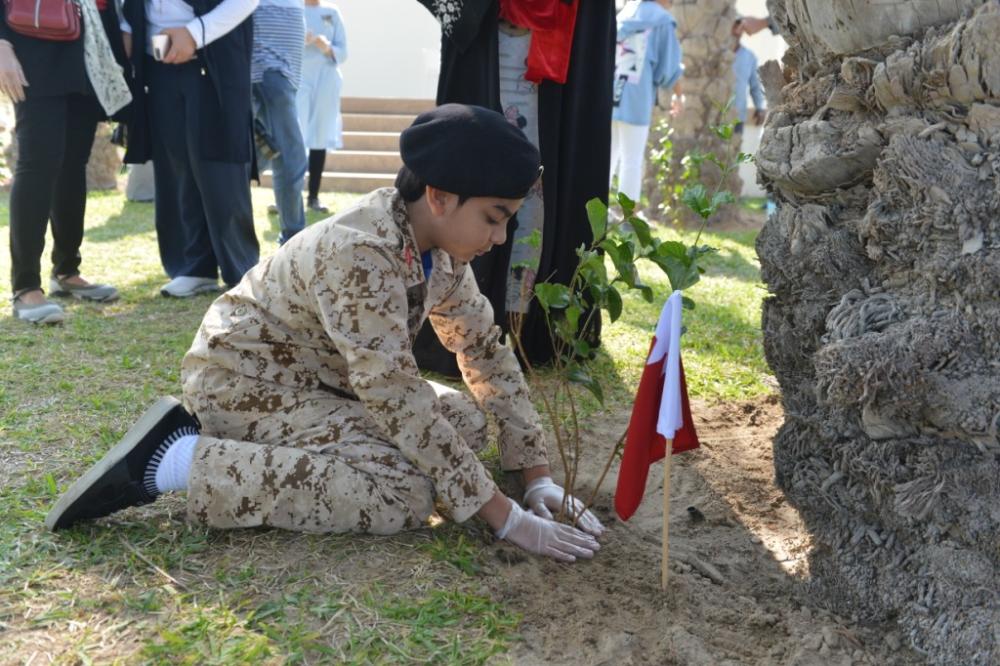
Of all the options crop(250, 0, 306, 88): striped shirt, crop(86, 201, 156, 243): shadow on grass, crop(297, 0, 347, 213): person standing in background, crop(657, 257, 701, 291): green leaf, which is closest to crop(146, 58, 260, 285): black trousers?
crop(250, 0, 306, 88): striped shirt

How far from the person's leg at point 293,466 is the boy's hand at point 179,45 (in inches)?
93.7

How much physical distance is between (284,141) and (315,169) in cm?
285

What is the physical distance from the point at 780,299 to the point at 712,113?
7344mm

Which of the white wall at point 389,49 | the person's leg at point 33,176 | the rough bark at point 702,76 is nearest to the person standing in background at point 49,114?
the person's leg at point 33,176

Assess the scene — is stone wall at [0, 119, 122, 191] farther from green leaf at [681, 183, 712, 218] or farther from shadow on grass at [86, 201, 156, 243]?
green leaf at [681, 183, 712, 218]

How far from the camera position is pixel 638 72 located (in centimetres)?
797

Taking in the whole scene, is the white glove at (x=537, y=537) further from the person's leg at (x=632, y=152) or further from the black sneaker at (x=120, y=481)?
the person's leg at (x=632, y=152)

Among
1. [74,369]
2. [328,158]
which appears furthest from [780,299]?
[328,158]

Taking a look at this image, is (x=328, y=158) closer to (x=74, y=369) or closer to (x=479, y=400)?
(x=74, y=369)

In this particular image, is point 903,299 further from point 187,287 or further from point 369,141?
point 369,141

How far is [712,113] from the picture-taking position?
9.65 m

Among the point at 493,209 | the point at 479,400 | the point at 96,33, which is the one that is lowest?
the point at 479,400

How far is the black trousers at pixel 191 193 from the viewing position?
15.4 feet

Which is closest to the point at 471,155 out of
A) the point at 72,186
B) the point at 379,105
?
the point at 72,186
